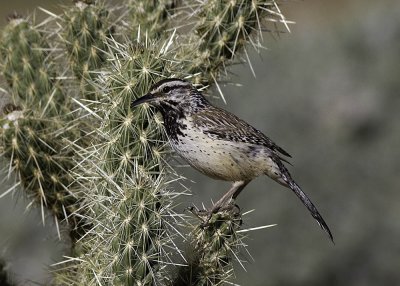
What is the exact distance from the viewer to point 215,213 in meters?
3.60

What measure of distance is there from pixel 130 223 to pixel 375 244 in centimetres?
626

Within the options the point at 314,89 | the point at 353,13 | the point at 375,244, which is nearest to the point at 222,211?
Answer: the point at 375,244

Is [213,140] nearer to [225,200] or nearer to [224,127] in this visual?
[224,127]

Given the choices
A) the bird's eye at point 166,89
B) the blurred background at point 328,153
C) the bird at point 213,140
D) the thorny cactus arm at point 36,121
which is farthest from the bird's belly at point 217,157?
the blurred background at point 328,153

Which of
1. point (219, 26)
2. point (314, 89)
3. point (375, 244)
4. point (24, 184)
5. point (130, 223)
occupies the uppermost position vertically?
point (219, 26)

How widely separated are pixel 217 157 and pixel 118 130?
0.52 m

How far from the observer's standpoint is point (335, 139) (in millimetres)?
10234

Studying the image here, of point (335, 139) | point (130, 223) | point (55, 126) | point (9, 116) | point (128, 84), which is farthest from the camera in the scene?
point (335, 139)

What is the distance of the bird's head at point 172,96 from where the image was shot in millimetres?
3555

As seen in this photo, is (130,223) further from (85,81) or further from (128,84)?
(85,81)

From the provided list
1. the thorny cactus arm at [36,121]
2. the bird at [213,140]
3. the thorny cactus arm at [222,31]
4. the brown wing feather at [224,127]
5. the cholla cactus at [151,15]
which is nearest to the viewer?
the bird at [213,140]

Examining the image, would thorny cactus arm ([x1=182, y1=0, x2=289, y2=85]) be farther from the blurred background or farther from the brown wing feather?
the blurred background

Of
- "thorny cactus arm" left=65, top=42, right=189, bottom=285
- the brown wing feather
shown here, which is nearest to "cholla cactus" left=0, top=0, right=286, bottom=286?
"thorny cactus arm" left=65, top=42, right=189, bottom=285

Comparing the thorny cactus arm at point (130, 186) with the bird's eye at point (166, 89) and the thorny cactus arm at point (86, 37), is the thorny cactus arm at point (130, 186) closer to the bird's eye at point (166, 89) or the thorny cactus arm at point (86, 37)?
the bird's eye at point (166, 89)
